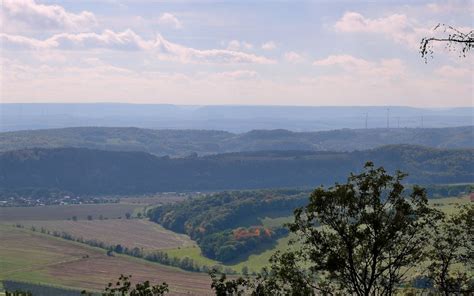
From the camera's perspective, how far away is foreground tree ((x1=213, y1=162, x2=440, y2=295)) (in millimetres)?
19609

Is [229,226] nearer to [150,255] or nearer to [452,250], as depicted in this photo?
[150,255]

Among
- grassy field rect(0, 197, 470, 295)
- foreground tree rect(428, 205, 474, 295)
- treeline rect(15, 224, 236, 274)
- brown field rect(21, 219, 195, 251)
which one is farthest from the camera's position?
brown field rect(21, 219, 195, 251)

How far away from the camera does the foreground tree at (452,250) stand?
21750 mm

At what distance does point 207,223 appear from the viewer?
181m

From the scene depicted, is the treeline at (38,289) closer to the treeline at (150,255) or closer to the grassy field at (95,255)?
the grassy field at (95,255)

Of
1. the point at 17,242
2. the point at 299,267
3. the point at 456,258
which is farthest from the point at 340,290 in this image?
the point at 17,242

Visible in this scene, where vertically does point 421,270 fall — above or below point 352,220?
below

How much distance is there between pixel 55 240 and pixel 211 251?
39.7 m

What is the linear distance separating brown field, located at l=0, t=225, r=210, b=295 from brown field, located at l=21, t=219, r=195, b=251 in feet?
38.0

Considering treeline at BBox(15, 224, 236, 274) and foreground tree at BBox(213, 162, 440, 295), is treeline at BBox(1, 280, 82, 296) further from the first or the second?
foreground tree at BBox(213, 162, 440, 295)

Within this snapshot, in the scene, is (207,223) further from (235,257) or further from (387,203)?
(387,203)

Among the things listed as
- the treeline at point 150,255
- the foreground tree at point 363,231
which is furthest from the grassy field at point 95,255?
the foreground tree at point 363,231

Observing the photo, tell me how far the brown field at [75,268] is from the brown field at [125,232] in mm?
11594

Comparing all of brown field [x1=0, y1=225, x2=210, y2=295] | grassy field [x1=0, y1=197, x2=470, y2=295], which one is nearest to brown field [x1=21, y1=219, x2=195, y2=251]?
grassy field [x1=0, y1=197, x2=470, y2=295]
